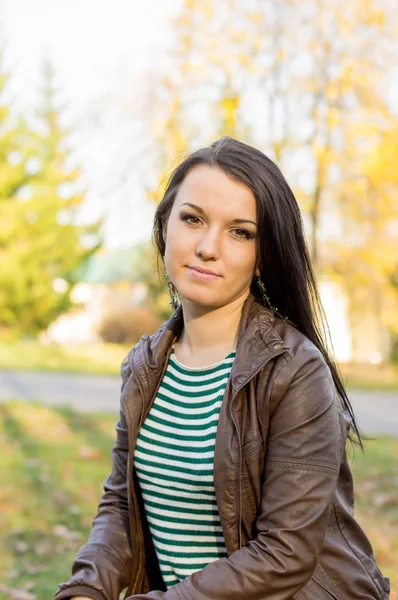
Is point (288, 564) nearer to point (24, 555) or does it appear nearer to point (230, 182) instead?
point (230, 182)

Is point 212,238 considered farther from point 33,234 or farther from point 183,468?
point 33,234

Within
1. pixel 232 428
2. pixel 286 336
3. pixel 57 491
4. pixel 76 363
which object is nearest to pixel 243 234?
pixel 286 336

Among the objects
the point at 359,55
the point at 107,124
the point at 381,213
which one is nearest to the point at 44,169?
the point at 107,124

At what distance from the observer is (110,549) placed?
7.41 feet

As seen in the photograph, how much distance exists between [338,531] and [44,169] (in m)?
26.6

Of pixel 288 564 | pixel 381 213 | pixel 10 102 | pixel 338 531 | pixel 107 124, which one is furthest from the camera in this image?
pixel 10 102

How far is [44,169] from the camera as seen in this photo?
27359 millimetres

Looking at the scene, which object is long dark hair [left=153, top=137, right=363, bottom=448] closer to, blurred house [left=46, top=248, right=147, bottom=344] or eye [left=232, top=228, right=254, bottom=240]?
eye [left=232, top=228, right=254, bottom=240]

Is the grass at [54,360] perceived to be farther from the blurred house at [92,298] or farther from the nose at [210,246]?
the blurred house at [92,298]

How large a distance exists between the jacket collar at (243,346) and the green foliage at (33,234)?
24849 millimetres

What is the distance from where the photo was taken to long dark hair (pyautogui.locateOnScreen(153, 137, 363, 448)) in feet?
6.76

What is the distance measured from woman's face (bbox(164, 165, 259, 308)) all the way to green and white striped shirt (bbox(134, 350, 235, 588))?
21 cm

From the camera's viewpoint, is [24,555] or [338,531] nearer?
[338,531]

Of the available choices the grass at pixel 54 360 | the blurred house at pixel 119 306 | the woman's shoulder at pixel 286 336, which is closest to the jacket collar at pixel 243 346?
the woman's shoulder at pixel 286 336
